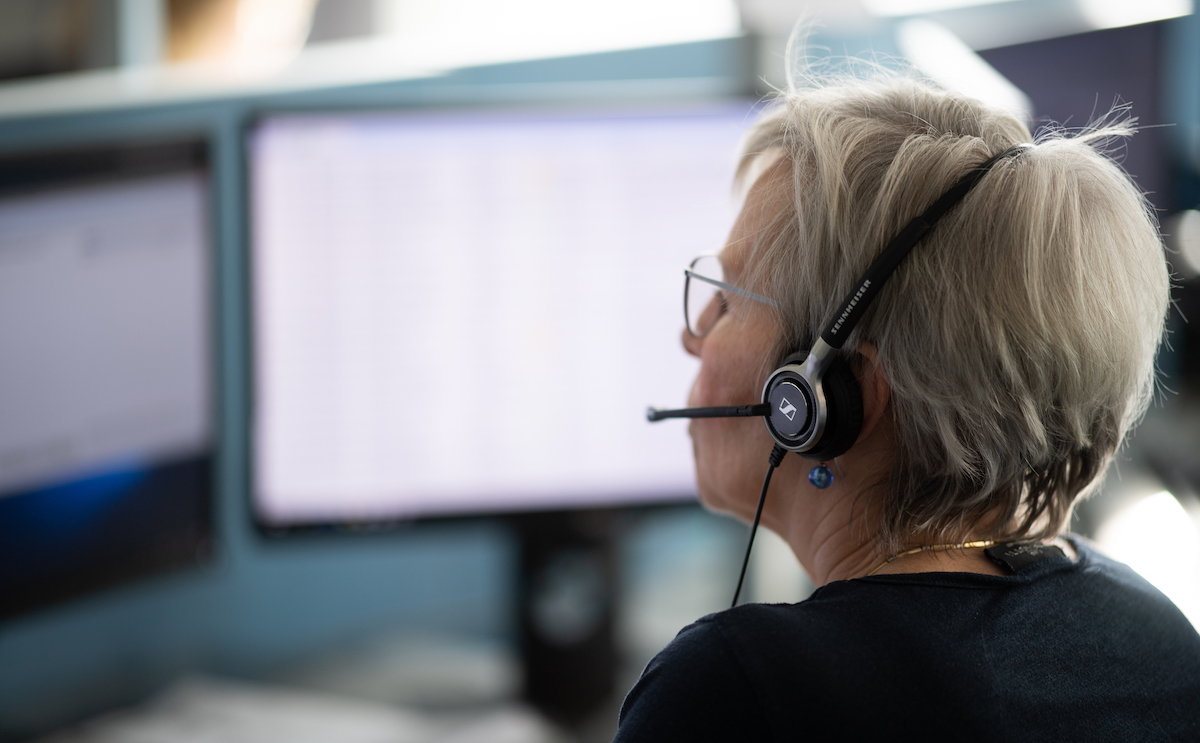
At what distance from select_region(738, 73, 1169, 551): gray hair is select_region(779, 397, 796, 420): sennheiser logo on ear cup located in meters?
0.04

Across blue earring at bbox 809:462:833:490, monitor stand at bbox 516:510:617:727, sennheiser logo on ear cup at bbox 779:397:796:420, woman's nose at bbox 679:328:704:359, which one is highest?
sennheiser logo on ear cup at bbox 779:397:796:420

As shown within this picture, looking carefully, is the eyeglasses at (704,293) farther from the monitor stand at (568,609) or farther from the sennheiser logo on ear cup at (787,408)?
the monitor stand at (568,609)

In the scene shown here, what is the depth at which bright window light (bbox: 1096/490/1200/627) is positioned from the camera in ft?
2.32

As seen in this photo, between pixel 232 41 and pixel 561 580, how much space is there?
765mm

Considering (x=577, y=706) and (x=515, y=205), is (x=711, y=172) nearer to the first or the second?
(x=515, y=205)

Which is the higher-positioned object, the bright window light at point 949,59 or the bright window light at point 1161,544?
the bright window light at point 949,59

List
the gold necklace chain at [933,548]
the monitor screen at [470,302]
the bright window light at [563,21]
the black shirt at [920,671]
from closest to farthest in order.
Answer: the black shirt at [920,671], the gold necklace chain at [933,548], the monitor screen at [470,302], the bright window light at [563,21]

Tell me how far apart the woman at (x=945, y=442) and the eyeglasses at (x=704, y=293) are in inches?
1.3

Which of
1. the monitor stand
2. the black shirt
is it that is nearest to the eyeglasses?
the black shirt

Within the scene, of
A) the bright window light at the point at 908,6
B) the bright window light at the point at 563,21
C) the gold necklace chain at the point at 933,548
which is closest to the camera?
the gold necklace chain at the point at 933,548

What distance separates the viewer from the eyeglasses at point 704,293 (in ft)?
1.98

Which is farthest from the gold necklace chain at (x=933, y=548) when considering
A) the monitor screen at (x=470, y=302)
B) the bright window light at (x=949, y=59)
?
the bright window light at (x=949, y=59)

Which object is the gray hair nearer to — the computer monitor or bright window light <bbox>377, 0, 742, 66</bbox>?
the computer monitor

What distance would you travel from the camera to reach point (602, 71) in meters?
1.15
